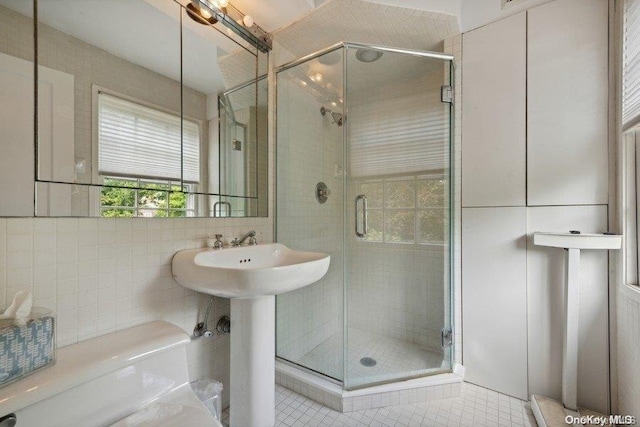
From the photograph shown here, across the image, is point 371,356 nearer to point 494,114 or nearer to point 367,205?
point 367,205

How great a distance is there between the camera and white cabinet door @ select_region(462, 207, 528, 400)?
156cm

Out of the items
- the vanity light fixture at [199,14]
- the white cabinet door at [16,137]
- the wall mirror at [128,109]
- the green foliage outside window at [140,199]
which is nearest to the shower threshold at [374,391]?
the wall mirror at [128,109]

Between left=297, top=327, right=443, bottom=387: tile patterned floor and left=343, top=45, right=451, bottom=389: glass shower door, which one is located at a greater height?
left=343, top=45, right=451, bottom=389: glass shower door

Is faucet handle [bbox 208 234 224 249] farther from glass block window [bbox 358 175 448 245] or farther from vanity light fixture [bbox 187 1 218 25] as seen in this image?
vanity light fixture [bbox 187 1 218 25]

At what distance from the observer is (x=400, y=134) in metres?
2.16

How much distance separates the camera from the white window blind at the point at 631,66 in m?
1.20

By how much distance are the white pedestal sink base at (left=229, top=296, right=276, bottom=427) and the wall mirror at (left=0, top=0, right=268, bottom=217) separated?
22.4 inches

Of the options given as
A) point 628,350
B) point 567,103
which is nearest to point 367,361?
point 628,350

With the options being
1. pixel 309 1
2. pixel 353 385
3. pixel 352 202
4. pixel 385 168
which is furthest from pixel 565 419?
pixel 309 1

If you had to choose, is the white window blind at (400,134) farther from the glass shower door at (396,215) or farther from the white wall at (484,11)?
the white wall at (484,11)

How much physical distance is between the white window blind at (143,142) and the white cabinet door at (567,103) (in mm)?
1887

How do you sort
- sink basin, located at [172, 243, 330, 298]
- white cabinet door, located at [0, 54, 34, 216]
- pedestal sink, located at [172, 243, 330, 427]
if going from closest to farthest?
1. white cabinet door, located at [0, 54, 34, 216]
2. sink basin, located at [172, 243, 330, 298]
3. pedestal sink, located at [172, 243, 330, 427]

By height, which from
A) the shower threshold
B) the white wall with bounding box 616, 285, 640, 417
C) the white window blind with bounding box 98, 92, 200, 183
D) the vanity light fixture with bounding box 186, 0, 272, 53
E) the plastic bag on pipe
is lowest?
the shower threshold

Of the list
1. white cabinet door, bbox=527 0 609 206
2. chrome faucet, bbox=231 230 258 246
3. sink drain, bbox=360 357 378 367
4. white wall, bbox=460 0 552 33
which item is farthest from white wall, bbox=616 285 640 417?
chrome faucet, bbox=231 230 258 246
